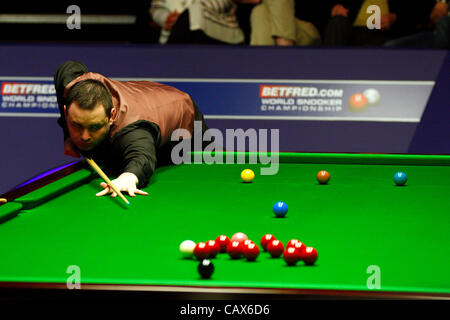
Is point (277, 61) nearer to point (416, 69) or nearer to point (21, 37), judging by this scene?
point (416, 69)

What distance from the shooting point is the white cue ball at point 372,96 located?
5.15 m

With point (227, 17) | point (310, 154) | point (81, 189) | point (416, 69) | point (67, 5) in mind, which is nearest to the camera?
point (81, 189)

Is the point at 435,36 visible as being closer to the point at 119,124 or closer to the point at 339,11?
the point at 339,11

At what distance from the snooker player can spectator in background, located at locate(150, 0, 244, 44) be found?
1853 mm

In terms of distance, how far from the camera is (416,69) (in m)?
5.14

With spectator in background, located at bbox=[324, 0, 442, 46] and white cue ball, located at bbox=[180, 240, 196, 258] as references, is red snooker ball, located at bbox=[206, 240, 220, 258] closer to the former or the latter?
white cue ball, located at bbox=[180, 240, 196, 258]

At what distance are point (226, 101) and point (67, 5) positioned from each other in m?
3.45

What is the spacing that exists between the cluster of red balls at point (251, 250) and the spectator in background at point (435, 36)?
13.0 ft

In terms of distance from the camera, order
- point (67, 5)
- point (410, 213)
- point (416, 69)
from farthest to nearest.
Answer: point (67, 5) → point (416, 69) → point (410, 213)

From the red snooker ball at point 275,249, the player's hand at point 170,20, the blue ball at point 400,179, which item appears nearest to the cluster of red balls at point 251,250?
the red snooker ball at point 275,249

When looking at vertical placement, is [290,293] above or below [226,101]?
below

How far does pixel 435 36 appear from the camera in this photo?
5.50 m

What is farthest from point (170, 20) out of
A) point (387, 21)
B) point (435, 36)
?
point (435, 36)
